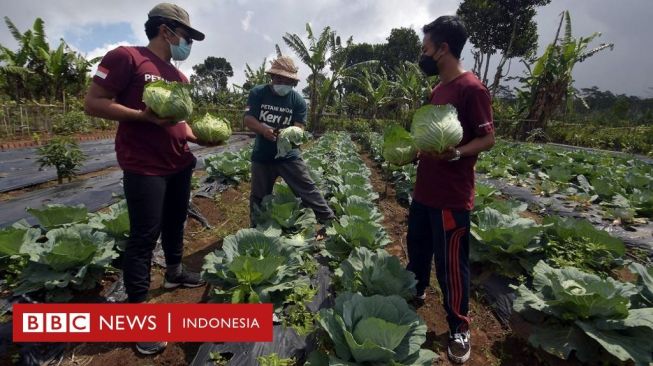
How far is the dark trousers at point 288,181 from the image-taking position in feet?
12.8

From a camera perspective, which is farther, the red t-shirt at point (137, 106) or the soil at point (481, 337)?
the soil at point (481, 337)

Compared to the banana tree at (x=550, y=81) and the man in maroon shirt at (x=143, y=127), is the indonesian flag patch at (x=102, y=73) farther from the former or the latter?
the banana tree at (x=550, y=81)

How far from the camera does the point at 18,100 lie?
15.0 meters

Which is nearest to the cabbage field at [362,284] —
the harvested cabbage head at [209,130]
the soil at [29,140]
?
the harvested cabbage head at [209,130]

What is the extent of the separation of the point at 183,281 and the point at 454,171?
8.49 feet

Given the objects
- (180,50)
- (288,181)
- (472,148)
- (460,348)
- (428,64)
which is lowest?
(460,348)

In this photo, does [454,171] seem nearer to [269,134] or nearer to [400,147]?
[400,147]

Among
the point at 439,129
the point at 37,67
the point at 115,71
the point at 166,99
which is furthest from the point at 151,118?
the point at 37,67

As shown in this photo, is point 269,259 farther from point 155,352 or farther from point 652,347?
point 652,347

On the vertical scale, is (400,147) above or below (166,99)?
below

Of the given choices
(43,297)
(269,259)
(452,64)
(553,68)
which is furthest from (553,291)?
(553,68)

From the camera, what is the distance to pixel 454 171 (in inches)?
90.4

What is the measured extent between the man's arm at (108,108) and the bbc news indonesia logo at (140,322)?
1321mm

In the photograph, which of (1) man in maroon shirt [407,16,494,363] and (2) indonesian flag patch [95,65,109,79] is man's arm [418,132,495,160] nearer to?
(1) man in maroon shirt [407,16,494,363]
